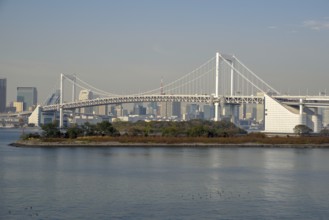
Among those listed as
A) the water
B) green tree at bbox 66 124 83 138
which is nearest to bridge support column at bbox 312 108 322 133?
green tree at bbox 66 124 83 138

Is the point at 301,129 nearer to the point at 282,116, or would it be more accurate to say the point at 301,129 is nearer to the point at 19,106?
the point at 282,116

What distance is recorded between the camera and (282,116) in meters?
24.7

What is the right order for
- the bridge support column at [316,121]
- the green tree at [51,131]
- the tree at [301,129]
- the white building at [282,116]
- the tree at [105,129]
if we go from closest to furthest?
the green tree at [51,131] < the tree at [105,129] < the tree at [301,129] < the white building at [282,116] < the bridge support column at [316,121]

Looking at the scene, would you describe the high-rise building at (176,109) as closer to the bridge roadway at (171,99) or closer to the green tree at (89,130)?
the bridge roadway at (171,99)

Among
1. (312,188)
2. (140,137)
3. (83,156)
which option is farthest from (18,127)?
(312,188)

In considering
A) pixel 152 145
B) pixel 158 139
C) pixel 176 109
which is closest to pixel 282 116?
pixel 158 139

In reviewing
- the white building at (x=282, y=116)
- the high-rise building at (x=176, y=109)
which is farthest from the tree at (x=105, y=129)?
the high-rise building at (x=176, y=109)

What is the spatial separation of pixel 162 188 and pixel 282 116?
53.1 ft

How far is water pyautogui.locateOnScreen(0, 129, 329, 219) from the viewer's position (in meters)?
7.35

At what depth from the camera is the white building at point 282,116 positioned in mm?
24531

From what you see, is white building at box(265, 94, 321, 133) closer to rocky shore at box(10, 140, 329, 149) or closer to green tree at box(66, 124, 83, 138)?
rocky shore at box(10, 140, 329, 149)

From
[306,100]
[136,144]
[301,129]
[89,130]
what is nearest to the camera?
[136,144]

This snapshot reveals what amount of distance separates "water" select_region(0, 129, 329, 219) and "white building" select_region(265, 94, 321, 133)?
10500 millimetres

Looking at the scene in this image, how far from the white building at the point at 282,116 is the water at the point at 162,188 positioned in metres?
10.5
